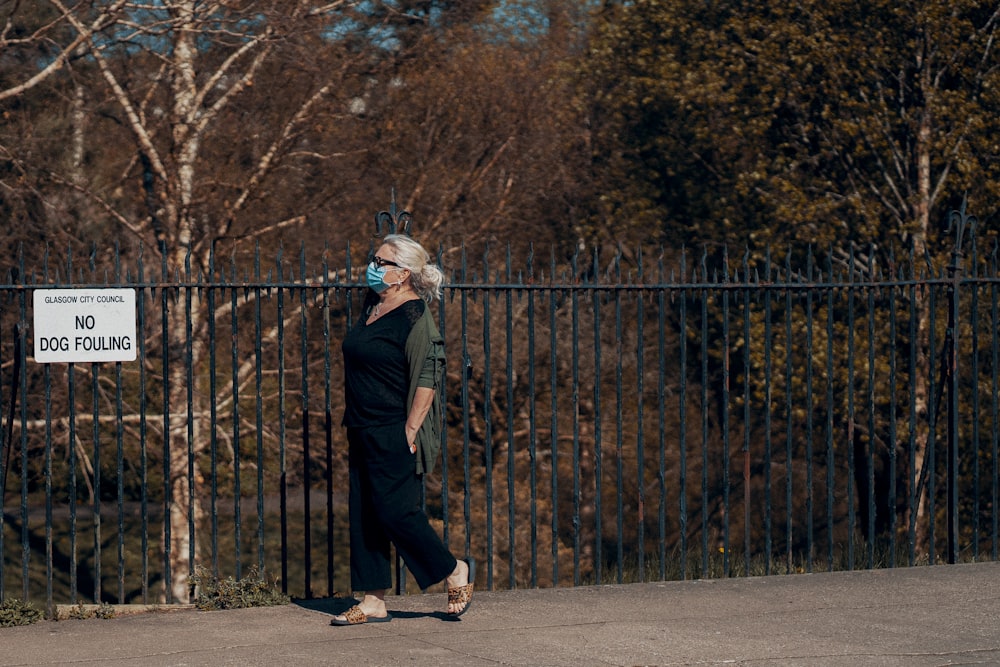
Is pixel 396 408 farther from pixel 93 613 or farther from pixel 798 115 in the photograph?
pixel 798 115

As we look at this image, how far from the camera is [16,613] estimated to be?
253 inches

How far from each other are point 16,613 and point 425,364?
223 cm

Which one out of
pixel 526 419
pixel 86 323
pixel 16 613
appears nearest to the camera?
pixel 16 613

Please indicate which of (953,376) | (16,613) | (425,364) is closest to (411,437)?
(425,364)

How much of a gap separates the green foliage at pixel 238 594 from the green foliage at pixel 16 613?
0.75m

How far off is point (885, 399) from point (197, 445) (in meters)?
9.10

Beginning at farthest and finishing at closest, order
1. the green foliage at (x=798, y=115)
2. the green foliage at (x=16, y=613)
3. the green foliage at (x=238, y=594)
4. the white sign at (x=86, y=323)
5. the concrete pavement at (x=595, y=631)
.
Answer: the green foliage at (x=798, y=115), the green foliage at (x=238, y=594), the white sign at (x=86, y=323), the green foliage at (x=16, y=613), the concrete pavement at (x=595, y=631)

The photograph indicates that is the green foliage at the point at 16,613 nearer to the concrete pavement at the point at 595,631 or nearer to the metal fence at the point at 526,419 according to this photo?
the concrete pavement at the point at 595,631

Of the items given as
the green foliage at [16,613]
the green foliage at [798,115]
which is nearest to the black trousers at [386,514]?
the green foliage at [16,613]

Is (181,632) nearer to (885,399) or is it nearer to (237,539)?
(237,539)

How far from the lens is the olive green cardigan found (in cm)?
602

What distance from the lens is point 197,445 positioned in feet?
61.0

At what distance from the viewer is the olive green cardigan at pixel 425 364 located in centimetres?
602

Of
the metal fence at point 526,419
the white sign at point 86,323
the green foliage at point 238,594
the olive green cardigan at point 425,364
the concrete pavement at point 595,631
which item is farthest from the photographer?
the metal fence at point 526,419
